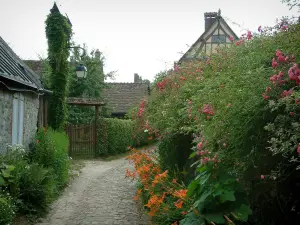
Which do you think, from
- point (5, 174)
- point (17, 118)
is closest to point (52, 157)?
point (17, 118)

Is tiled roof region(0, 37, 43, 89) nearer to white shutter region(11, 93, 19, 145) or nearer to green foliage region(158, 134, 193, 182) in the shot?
white shutter region(11, 93, 19, 145)

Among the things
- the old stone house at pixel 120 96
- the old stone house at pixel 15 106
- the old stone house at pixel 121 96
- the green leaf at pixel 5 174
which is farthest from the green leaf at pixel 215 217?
the old stone house at pixel 121 96

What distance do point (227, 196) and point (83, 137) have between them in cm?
1435

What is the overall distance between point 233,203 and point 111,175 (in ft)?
29.4

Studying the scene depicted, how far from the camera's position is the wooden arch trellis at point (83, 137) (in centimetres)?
1625

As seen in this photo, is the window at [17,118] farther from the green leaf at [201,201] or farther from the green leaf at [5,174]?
the green leaf at [201,201]

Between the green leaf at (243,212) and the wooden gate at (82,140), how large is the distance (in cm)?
1417

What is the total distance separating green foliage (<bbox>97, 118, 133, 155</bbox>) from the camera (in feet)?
54.9

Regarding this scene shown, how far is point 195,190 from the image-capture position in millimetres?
3352

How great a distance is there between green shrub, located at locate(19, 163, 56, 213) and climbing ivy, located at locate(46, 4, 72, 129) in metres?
6.06

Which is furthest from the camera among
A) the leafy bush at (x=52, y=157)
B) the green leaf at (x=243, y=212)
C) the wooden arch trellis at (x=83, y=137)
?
the wooden arch trellis at (x=83, y=137)

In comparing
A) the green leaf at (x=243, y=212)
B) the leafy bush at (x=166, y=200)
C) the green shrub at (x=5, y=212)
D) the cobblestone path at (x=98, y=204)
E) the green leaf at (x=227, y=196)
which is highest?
the green leaf at (x=227, y=196)

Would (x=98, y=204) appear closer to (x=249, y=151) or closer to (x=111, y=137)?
(x=249, y=151)

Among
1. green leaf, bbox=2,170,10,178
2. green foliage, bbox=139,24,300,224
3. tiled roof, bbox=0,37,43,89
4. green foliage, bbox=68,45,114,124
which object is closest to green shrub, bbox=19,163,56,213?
green leaf, bbox=2,170,10,178
